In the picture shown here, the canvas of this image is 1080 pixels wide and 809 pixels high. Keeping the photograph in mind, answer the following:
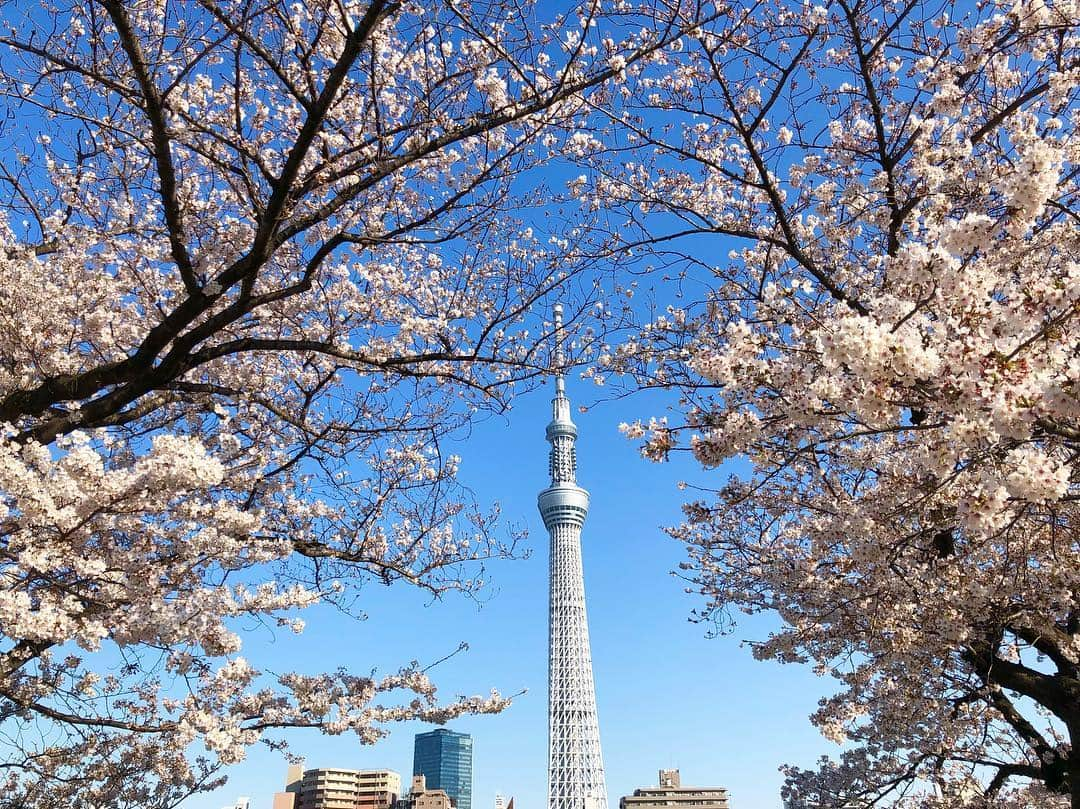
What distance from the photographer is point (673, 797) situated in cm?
5984

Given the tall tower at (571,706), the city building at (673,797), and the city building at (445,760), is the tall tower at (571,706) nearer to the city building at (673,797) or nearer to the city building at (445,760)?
the city building at (673,797)

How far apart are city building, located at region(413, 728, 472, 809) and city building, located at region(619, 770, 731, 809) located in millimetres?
82047

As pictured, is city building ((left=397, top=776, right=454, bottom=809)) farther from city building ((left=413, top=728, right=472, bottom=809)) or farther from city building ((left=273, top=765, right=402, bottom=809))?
city building ((left=413, top=728, right=472, bottom=809))

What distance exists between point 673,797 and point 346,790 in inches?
1130

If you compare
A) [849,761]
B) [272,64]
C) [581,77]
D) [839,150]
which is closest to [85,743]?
[272,64]

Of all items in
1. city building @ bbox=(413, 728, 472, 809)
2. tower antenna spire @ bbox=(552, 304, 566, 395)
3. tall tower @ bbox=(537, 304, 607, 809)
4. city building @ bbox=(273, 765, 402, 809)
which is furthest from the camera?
city building @ bbox=(413, 728, 472, 809)

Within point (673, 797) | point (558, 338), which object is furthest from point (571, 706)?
Answer: point (558, 338)

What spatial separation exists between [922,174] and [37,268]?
216 inches

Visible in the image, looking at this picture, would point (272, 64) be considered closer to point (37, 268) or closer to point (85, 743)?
point (37, 268)

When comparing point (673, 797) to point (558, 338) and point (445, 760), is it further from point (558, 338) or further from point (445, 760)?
point (445, 760)

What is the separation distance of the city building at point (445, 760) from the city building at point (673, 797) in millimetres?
82047

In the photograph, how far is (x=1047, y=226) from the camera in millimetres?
4266

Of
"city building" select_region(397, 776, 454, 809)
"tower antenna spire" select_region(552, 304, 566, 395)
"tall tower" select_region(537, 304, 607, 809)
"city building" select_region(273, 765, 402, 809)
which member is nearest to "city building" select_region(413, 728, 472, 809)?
"city building" select_region(273, 765, 402, 809)

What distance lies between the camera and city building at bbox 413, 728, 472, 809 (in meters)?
135
